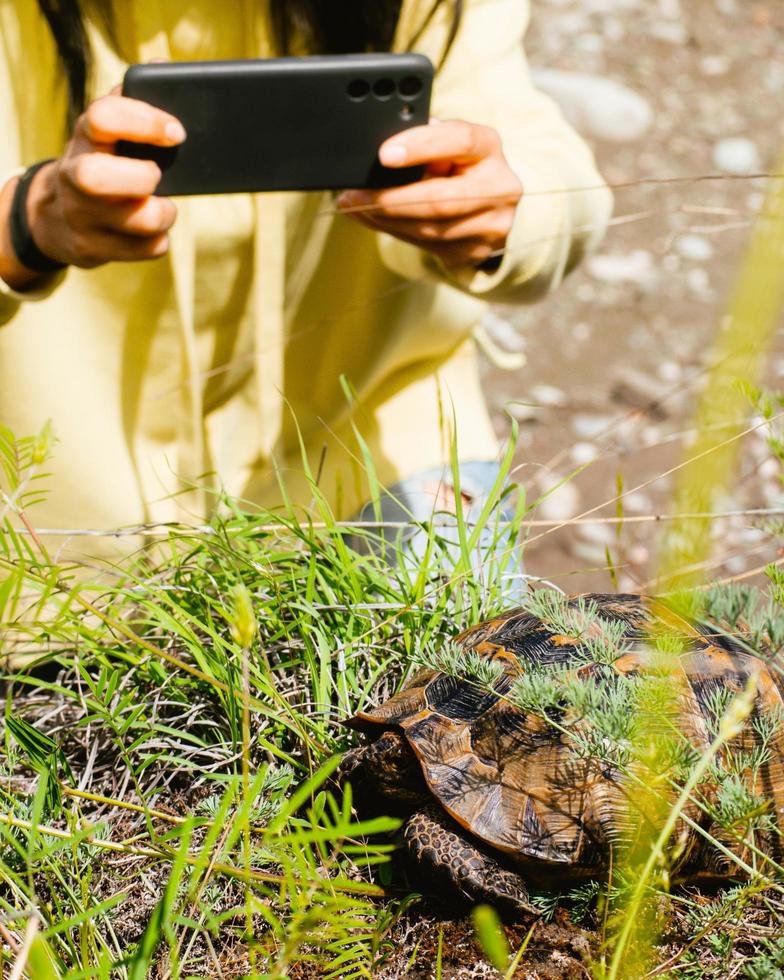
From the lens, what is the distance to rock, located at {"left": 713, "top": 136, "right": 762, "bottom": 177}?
352cm

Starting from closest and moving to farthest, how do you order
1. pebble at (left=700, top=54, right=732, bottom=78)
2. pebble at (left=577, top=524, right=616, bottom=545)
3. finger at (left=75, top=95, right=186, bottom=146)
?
1. finger at (left=75, top=95, right=186, bottom=146)
2. pebble at (left=577, top=524, right=616, bottom=545)
3. pebble at (left=700, top=54, right=732, bottom=78)

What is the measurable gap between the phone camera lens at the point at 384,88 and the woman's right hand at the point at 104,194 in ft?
0.82

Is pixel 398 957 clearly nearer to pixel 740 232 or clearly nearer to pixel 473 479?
pixel 473 479

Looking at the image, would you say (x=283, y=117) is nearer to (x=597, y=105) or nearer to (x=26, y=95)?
(x=26, y=95)

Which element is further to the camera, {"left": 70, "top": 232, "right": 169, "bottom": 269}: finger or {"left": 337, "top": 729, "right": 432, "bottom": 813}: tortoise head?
{"left": 70, "top": 232, "right": 169, "bottom": 269}: finger

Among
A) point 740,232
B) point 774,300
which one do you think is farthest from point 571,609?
point 740,232

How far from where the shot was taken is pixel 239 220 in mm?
1648

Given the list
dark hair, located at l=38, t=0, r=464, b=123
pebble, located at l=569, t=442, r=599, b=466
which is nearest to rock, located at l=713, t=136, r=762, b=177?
pebble, located at l=569, t=442, r=599, b=466

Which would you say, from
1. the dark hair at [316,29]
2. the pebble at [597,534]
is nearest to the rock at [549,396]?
the pebble at [597,534]

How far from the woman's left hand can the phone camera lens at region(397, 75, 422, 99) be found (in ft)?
0.14

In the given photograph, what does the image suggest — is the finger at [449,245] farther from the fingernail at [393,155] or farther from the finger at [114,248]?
the finger at [114,248]

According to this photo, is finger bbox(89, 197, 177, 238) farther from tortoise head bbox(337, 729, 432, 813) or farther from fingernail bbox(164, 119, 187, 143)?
tortoise head bbox(337, 729, 432, 813)

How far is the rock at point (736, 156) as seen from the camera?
11.5ft

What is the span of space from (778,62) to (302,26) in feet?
10.1
